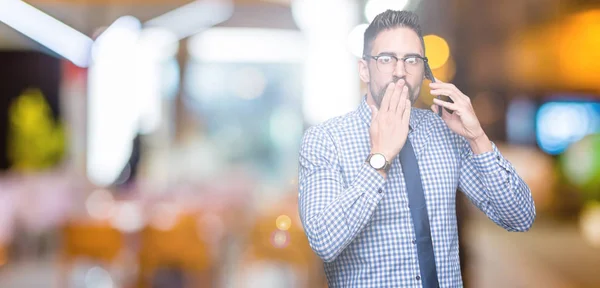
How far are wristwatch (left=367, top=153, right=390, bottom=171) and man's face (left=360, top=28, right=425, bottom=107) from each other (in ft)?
0.33

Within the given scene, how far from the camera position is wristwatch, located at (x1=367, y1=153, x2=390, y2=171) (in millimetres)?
1167

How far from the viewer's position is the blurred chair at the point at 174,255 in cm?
568

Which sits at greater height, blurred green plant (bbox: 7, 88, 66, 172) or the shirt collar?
blurred green plant (bbox: 7, 88, 66, 172)

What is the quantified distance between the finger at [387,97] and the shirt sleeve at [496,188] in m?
0.16

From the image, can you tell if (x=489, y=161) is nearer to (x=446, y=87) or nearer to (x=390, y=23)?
(x=446, y=87)

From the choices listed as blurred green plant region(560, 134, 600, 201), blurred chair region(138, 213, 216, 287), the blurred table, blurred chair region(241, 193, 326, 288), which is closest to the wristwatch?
blurred chair region(241, 193, 326, 288)

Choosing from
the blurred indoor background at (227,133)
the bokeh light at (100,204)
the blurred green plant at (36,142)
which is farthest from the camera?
the blurred green plant at (36,142)

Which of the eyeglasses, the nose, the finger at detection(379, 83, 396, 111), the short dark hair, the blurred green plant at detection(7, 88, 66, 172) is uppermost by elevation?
the blurred green plant at detection(7, 88, 66, 172)

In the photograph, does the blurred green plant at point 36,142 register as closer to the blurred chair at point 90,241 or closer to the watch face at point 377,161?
the blurred chair at point 90,241

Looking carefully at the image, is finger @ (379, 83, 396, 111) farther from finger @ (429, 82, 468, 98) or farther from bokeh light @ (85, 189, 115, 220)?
bokeh light @ (85, 189, 115, 220)

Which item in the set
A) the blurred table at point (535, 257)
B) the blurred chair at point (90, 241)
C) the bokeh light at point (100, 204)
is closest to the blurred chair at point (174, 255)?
the blurred chair at point (90, 241)

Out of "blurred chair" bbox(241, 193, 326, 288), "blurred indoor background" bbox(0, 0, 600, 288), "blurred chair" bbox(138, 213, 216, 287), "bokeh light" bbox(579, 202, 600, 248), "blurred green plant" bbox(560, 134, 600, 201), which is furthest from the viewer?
"blurred green plant" bbox(560, 134, 600, 201)

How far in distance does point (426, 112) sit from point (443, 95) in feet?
0.15

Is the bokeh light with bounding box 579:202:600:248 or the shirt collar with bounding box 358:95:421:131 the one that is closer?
the shirt collar with bounding box 358:95:421:131
